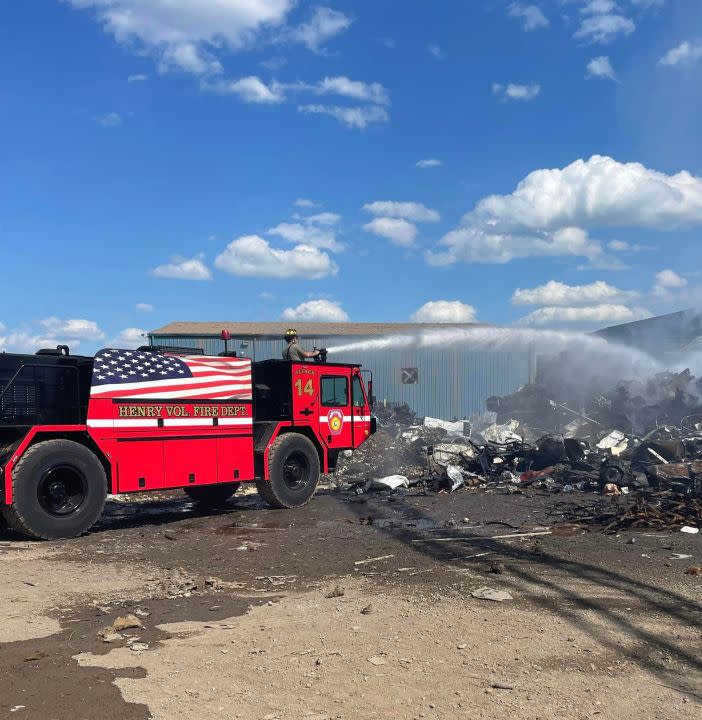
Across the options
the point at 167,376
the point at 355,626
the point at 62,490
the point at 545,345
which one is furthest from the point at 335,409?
the point at 545,345

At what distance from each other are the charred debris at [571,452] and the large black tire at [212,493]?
3278 millimetres

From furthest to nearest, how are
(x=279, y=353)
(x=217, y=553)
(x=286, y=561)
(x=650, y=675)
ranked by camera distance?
(x=279, y=353) < (x=217, y=553) < (x=286, y=561) < (x=650, y=675)

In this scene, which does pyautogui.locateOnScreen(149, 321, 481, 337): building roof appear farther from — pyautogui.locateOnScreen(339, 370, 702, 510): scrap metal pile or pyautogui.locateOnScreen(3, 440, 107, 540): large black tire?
pyautogui.locateOnScreen(3, 440, 107, 540): large black tire

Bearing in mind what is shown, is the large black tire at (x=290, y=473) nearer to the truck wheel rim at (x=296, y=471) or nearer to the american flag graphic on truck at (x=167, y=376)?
the truck wheel rim at (x=296, y=471)

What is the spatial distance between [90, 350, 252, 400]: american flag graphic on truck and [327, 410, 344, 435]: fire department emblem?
218cm

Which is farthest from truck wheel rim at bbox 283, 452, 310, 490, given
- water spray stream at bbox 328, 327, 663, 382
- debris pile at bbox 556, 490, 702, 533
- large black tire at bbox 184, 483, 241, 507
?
water spray stream at bbox 328, 327, 663, 382

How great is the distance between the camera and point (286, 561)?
8.99 meters

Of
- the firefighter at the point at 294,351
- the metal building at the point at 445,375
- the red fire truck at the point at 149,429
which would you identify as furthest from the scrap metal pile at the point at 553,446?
the metal building at the point at 445,375

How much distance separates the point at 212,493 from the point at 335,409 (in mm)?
2998

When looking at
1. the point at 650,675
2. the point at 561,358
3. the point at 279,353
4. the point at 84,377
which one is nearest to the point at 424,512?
the point at 84,377

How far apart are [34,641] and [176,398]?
6.36m

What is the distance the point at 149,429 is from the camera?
11.4 meters

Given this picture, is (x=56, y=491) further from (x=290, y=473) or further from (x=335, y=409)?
(x=335, y=409)

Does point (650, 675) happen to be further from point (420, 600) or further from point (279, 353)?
point (279, 353)
